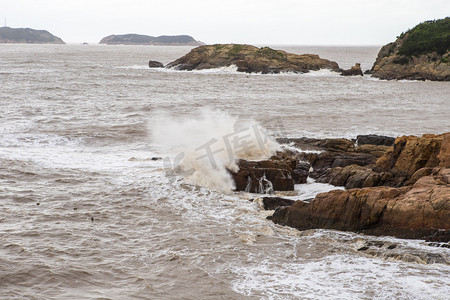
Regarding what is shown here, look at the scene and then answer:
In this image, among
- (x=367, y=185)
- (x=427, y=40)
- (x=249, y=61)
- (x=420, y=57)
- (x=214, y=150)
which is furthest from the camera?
(x=249, y=61)

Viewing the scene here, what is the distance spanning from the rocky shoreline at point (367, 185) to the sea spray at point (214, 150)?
499 millimetres

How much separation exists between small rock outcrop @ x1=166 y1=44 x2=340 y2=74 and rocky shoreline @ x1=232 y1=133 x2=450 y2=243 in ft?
174

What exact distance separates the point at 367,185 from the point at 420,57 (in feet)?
162

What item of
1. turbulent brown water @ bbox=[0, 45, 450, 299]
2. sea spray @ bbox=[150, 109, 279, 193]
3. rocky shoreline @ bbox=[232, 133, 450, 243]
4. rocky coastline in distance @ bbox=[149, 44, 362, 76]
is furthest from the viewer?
rocky coastline in distance @ bbox=[149, 44, 362, 76]

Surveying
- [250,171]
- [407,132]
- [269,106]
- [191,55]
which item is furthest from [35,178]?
[191,55]

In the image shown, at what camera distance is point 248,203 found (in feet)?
39.9

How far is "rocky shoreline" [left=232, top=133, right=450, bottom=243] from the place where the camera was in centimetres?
975

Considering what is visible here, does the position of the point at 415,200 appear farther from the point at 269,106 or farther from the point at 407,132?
the point at 269,106

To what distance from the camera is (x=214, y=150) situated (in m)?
14.9

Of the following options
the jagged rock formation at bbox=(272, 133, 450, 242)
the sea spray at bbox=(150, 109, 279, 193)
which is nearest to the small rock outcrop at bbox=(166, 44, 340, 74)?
the sea spray at bbox=(150, 109, 279, 193)

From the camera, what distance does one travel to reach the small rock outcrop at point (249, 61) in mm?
68562

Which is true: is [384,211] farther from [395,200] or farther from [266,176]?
[266,176]

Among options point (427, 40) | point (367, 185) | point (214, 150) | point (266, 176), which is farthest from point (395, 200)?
point (427, 40)

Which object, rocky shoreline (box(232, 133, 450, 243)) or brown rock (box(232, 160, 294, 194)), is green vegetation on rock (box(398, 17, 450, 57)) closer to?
rocky shoreline (box(232, 133, 450, 243))
